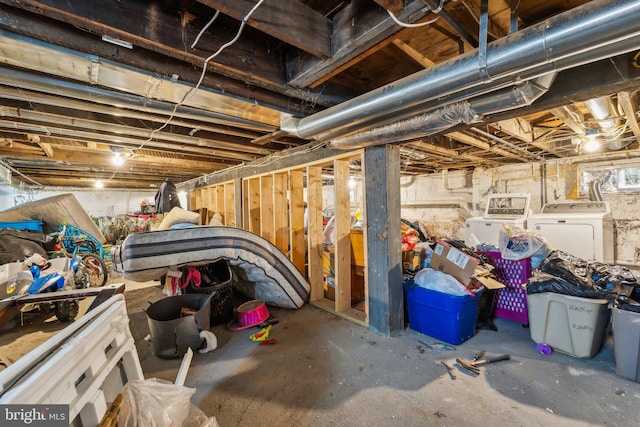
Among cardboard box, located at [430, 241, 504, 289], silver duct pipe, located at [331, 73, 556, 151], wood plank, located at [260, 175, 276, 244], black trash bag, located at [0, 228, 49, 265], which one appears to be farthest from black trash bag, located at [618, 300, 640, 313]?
black trash bag, located at [0, 228, 49, 265]

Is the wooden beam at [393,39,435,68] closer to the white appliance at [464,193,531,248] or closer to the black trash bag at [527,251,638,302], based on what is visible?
the black trash bag at [527,251,638,302]

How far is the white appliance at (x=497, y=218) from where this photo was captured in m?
3.77

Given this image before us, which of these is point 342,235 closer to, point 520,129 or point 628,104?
point 520,129

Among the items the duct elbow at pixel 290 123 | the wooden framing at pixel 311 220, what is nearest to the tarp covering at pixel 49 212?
the wooden framing at pixel 311 220

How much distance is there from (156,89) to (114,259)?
5.06 feet

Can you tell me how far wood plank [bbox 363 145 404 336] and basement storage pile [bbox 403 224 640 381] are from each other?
0.68 feet

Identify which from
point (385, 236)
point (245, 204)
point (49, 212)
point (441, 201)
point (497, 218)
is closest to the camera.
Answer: point (385, 236)

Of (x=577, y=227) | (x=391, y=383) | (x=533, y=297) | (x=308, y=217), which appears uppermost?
(x=308, y=217)

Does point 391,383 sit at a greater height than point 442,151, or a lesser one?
lesser

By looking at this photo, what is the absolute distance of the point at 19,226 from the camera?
14.1 ft

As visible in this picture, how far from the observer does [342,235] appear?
9.66ft

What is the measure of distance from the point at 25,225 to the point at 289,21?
5.80 meters

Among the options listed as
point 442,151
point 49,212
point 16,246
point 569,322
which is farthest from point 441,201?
point 49,212

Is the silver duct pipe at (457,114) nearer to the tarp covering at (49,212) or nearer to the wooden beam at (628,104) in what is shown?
the wooden beam at (628,104)
